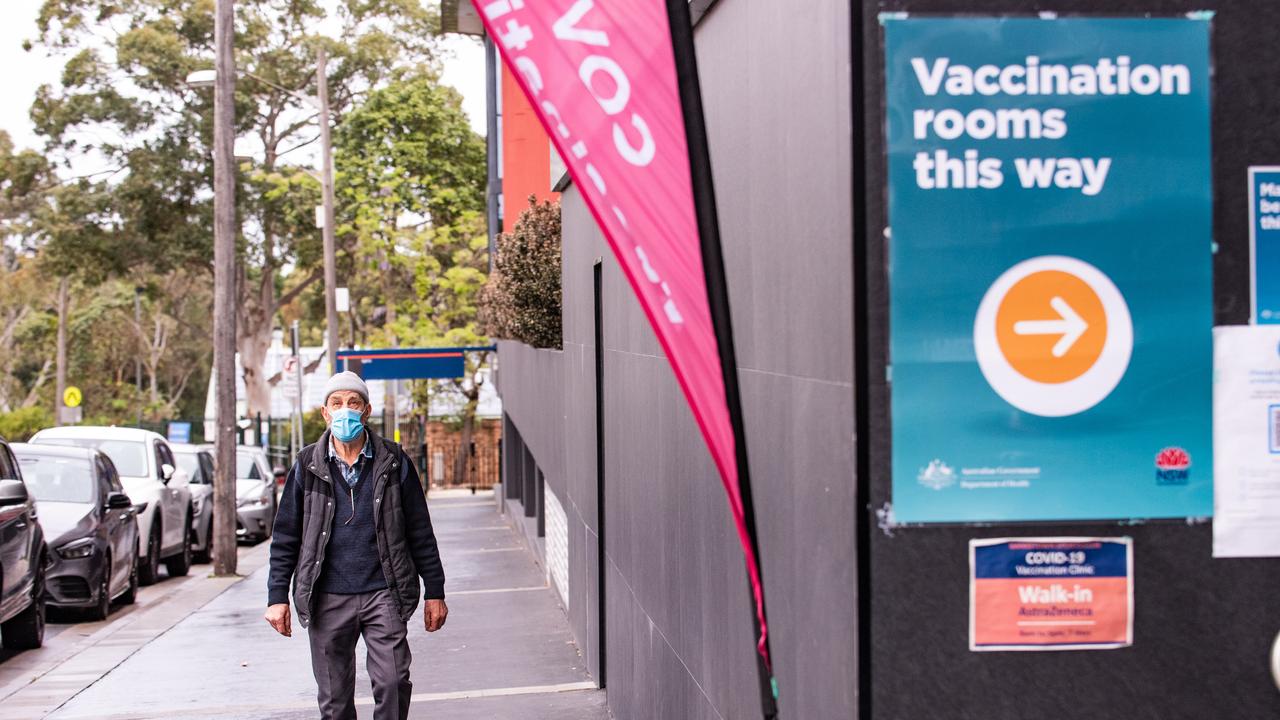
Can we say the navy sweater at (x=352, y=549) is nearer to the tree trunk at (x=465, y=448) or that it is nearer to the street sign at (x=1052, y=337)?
the street sign at (x=1052, y=337)

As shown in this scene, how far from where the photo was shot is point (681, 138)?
324 centimetres

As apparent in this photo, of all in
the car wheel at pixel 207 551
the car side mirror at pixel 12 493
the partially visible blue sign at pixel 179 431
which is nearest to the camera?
the car side mirror at pixel 12 493

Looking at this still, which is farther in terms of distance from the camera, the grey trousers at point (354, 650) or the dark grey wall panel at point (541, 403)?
the dark grey wall panel at point (541, 403)

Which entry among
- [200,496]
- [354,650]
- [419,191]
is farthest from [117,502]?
[419,191]

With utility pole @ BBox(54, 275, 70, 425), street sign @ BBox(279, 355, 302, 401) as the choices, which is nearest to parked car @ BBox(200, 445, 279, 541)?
street sign @ BBox(279, 355, 302, 401)

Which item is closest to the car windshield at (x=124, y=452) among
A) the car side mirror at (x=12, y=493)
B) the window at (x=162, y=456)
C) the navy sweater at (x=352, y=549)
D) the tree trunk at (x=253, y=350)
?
the window at (x=162, y=456)

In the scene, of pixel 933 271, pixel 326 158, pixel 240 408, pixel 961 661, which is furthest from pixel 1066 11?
pixel 240 408

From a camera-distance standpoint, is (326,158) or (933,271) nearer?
(933,271)

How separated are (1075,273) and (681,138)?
943 mm

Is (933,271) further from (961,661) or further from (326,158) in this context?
(326,158)

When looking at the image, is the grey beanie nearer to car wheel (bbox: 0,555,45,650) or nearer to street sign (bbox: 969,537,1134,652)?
street sign (bbox: 969,537,1134,652)

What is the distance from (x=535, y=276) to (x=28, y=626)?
5285 mm

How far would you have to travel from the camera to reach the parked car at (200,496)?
2248cm

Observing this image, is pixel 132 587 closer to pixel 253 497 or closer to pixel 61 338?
pixel 253 497
